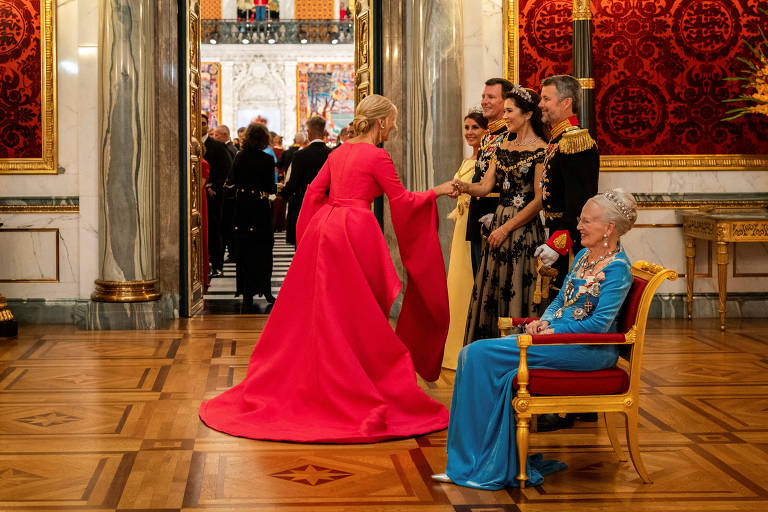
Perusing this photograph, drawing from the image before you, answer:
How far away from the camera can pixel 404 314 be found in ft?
16.6

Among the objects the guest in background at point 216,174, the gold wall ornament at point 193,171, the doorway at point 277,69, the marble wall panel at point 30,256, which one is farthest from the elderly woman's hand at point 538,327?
the doorway at point 277,69

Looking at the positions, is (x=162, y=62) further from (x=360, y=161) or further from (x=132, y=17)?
(x=360, y=161)

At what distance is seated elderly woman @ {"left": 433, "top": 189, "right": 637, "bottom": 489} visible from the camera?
12.1 feet

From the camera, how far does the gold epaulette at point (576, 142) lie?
14.7 feet

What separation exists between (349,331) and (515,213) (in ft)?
3.39

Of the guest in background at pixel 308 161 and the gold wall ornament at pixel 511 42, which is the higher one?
the gold wall ornament at pixel 511 42

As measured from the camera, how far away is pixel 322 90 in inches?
976

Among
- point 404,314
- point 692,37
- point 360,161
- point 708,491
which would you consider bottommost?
point 708,491

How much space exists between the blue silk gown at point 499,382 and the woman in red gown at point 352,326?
75cm

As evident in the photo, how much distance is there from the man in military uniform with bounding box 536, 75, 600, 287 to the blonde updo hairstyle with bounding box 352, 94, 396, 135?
741 millimetres

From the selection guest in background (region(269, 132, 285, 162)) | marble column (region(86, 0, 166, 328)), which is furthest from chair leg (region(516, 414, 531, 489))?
guest in background (region(269, 132, 285, 162))

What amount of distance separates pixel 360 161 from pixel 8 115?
4.27 m

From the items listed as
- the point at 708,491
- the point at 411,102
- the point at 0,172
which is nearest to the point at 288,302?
the point at 708,491

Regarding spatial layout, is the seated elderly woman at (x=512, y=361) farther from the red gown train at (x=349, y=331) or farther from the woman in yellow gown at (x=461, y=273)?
the woman in yellow gown at (x=461, y=273)
